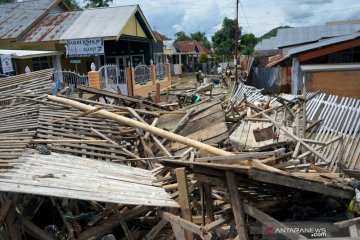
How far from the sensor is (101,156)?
5.52 m

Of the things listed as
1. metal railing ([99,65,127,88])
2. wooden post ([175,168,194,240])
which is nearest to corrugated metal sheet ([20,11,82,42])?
metal railing ([99,65,127,88])

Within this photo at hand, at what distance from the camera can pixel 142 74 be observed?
19.9 metres

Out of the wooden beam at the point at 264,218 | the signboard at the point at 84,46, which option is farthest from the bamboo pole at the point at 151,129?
the signboard at the point at 84,46

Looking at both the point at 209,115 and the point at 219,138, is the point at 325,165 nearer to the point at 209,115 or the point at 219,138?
the point at 219,138

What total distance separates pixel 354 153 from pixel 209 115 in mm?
2996

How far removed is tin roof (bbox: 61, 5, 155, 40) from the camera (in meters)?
17.4

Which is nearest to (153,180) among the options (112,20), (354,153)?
(354,153)

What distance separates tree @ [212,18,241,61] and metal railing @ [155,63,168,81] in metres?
20.3

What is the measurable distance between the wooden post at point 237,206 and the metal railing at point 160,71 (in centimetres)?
1988

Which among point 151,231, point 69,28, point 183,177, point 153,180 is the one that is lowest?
point 151,231

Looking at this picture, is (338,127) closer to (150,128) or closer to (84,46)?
(150,128)

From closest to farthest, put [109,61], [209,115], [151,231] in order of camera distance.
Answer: [151,231], [209,115], [109,61]

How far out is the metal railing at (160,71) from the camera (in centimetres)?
2333

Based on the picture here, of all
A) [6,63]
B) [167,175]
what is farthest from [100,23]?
[167,175]
